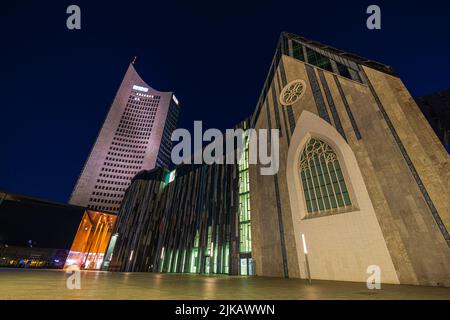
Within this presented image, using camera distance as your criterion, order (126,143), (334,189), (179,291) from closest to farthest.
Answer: (179,291)
(334,189)
(126,143)

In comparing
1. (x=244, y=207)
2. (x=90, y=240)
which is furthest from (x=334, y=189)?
(x=90, y=240)

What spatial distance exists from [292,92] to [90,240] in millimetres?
66946

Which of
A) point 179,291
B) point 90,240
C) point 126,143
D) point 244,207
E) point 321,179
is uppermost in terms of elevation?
point 126,143

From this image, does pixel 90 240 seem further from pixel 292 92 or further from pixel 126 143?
pixel 126 143

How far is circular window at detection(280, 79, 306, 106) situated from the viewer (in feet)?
65.6

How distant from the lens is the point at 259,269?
61.0ft

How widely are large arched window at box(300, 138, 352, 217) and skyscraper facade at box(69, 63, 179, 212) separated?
104 meters

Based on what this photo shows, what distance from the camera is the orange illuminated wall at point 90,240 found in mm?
52847

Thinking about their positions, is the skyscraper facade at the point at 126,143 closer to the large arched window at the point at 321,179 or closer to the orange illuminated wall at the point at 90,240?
the orange illuminated wall at the point at 90,240

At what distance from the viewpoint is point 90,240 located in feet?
189

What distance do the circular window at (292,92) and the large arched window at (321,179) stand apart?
5208mm

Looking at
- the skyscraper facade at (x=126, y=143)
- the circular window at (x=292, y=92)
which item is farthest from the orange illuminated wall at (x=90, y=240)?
the circular window at (x=292, y=92)
